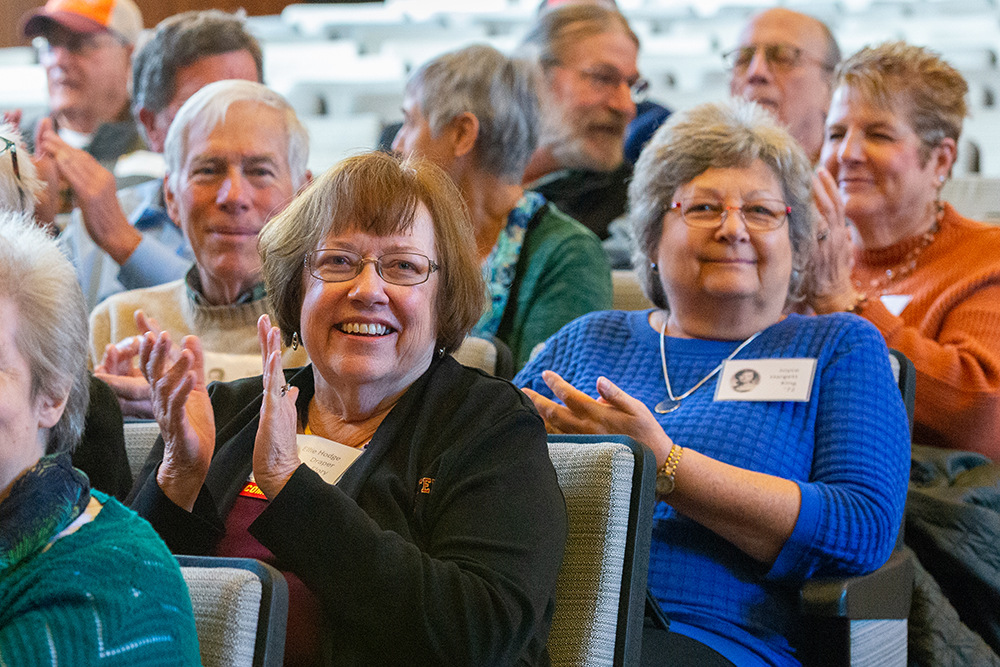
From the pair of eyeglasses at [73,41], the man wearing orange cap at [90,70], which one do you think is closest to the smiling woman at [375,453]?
the man wearing orange cap at [90,70]

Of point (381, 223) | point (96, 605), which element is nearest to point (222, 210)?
point (381, 223)

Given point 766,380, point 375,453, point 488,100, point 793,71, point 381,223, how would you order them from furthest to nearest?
point 793,71
point 488,100
point 766,380
point 381,223
point 375,453

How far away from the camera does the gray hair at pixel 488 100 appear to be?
8.75ft

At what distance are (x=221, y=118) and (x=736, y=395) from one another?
1.23m

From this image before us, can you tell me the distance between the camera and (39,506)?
1.01m

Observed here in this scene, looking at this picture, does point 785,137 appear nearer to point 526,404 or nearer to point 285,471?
point 526,404

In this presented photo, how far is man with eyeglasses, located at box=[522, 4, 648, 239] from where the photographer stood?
126 inches

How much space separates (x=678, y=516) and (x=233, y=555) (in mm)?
726

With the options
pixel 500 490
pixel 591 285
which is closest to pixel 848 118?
pixel 591 285

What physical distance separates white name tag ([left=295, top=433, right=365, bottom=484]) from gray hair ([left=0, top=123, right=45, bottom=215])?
2.39 ft

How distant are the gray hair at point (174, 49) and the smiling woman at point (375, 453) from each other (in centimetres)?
150

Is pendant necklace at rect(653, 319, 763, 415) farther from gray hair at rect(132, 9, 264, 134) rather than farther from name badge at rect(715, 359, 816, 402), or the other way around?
gray hair at rect(132, 9, 264, 134)

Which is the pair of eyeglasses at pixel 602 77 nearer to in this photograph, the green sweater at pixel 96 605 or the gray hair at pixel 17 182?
the gray hair at pixel 17 182

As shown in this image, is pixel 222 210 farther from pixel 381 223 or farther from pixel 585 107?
pixel 585 107
